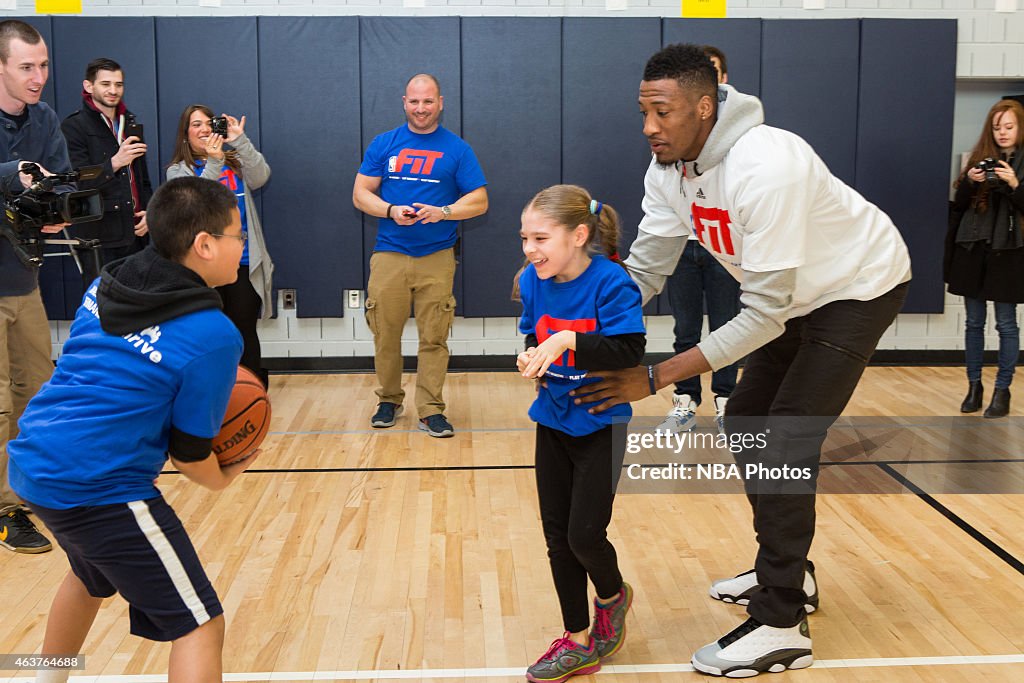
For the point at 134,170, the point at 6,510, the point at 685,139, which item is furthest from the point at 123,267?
the point at 134,170

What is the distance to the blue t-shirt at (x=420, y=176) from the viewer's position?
529 centimetres

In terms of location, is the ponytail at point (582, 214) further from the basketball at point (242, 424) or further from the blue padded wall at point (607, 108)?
the blue padded wall at point (607, 108)

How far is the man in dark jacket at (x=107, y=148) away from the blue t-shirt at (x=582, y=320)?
3176mm

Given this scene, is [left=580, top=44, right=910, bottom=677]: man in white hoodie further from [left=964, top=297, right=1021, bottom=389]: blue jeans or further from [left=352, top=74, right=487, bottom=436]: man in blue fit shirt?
[left=964, top=297, right=1021, bottom=389]: blue jeans

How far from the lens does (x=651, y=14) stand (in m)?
6.57

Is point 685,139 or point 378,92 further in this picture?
point 378,92

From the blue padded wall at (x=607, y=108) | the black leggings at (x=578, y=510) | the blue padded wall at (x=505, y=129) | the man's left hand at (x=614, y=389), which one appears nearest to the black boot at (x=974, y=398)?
the blue padded wall at (x=607, y=108)

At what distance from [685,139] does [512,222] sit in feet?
13.1

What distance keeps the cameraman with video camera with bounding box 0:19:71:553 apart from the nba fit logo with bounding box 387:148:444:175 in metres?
1.78

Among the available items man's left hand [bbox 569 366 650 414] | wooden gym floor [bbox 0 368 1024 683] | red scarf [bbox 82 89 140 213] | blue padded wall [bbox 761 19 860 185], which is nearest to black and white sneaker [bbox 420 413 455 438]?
wooden gym floor [bbox 0 368 1024 683]

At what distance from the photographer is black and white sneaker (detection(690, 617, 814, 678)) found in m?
2.78

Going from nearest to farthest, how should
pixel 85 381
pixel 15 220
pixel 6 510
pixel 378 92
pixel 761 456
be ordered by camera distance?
pixel 85 381 < pixel 761 456 < pixel 15 220 < pixel 6 510 < pixel 378 92

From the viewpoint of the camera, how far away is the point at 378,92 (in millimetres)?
6414

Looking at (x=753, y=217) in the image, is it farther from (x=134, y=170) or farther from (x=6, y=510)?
(x=134, y=170)
